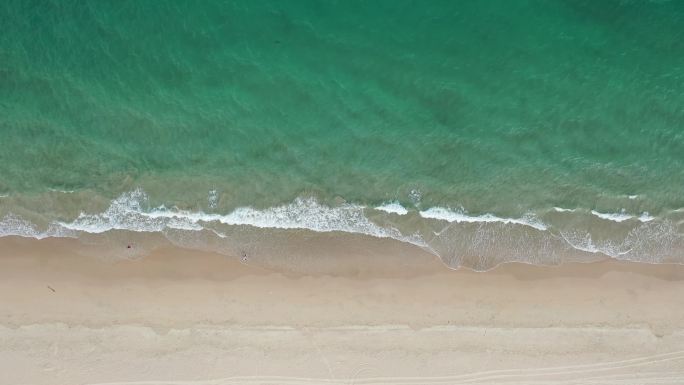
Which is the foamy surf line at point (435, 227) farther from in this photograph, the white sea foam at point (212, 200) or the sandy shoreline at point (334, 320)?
the sandy shoreline at point (334, 320)

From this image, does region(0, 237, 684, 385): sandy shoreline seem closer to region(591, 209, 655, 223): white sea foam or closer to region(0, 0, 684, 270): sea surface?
region(0, 0, 684, 270): sea surface

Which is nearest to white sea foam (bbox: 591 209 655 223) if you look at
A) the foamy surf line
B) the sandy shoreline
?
the foamy surf line

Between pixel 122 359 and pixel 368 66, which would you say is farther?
pixel 368 66

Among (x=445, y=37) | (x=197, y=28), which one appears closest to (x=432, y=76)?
(x=445, y=37)

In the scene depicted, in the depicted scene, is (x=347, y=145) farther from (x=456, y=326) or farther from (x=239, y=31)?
(x=456, y=326)

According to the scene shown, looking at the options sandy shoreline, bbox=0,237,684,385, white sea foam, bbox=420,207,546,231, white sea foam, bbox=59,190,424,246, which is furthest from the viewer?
white sea foam, bbox=420,207,546,231

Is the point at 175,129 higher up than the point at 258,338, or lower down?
higher up
